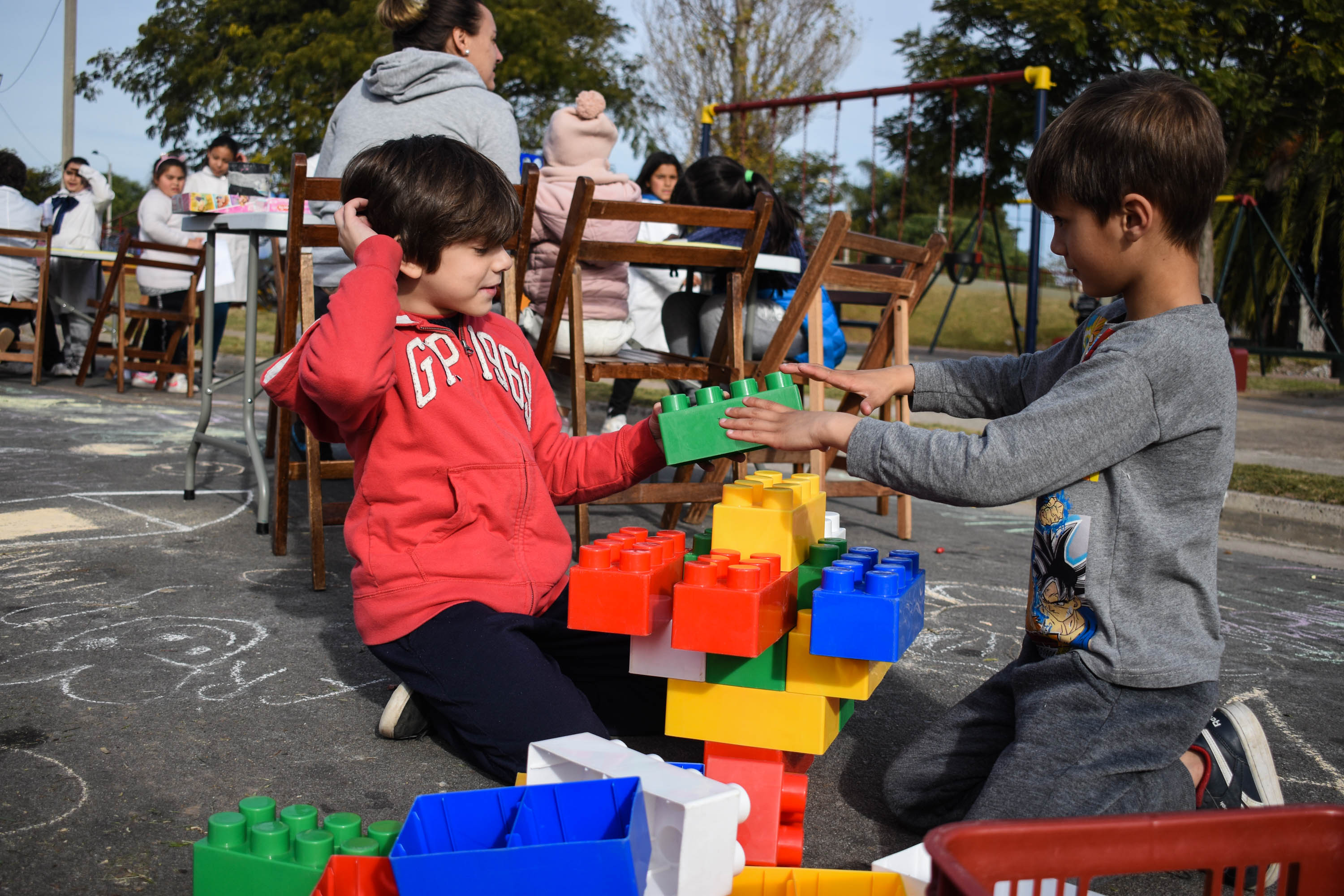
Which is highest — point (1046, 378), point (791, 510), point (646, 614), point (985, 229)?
point (985, 229)

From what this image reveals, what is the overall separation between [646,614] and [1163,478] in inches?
34.6

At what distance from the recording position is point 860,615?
5.39ft

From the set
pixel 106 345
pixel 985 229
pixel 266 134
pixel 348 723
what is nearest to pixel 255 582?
pixel 348 723

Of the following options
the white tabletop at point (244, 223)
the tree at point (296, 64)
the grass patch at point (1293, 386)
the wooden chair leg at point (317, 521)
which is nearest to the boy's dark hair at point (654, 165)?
the white tabletop at point (244, 223)

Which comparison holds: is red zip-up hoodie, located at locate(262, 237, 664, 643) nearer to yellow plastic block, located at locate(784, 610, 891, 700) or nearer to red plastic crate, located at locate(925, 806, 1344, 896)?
yellow plastic block, located at locate(784, 610, 891, 700)

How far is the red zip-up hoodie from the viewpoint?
1944 millimetres

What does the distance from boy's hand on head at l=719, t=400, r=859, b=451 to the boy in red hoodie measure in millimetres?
361

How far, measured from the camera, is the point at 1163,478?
173 centimetres

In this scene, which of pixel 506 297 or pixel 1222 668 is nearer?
pixel 1222 668

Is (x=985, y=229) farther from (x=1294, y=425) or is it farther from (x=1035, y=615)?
(x=1035, y=615)

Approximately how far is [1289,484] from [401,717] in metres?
5.09

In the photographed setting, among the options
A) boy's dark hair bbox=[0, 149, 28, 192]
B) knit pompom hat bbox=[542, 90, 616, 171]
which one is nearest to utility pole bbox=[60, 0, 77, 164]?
boy's dark hair bbox=[0, 149, 28, 192]

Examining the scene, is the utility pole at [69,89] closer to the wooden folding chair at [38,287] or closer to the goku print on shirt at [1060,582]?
the wooden folding chair at [38,287]

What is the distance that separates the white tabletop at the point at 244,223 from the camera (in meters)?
3.52
